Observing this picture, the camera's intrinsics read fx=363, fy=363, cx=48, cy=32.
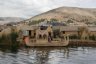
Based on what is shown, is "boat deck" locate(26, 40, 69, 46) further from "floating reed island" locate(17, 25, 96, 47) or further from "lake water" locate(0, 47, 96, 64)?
"lake water" locate(0, 47, 96, 64)

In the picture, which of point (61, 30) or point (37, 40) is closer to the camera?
point (37, 40)

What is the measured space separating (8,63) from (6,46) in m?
27.6

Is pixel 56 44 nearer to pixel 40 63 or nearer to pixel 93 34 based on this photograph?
pixel 93 34

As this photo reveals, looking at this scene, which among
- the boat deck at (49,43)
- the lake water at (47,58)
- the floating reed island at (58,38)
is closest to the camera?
the lake water at (47,58)

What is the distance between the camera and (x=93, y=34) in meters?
86.7

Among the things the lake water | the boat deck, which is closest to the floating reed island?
the boat deck

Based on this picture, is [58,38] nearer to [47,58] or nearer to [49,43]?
[49,43]

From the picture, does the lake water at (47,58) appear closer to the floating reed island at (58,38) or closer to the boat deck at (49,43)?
the boat deck at (49,43)

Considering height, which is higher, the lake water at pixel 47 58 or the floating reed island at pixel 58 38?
the floating reed island at pixel 58 38

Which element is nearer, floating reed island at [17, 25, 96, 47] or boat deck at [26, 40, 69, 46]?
boat deck at [26, 40, 69, 46]

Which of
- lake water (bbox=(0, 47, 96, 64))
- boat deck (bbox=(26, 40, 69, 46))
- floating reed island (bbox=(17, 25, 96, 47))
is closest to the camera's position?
lake water (bbox=(0, 47, 96, 64))

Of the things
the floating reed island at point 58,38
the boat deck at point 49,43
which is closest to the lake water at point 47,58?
the boat deck at point 49,43

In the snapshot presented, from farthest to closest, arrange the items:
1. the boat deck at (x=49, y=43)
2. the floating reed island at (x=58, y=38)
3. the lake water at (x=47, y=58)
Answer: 1. the floating reed island at (x=58, y=38)
2. the boat deck at (x=49, y=43)
3. the lake water at (x=47, y=58)

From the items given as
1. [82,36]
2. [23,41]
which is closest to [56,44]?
[23,41]
